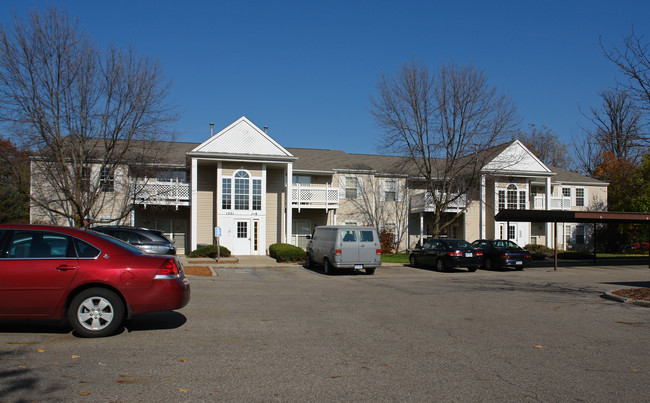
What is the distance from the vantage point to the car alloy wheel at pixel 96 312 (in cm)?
723

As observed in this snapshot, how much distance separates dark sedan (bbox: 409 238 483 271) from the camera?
72.2 ft

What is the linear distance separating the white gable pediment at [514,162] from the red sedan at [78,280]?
28803 millimetres

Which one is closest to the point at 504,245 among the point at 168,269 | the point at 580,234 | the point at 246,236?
the point at 246,236

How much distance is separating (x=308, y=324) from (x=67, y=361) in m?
4.04

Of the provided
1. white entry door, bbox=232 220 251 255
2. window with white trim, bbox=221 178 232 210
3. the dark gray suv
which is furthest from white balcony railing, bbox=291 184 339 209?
the dark gray suv

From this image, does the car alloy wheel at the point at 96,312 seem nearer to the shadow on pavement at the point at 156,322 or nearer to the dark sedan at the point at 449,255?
the shadow on pavement at the point at 156,322

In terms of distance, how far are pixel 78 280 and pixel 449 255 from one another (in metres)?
17.4

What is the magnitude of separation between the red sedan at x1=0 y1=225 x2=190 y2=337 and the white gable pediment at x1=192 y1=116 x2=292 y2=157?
21103 millimetres

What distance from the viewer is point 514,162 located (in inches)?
1363

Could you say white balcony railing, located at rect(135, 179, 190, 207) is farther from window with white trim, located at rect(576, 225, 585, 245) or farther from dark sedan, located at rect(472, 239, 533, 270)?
window with white trim, located at rect(576, 225, 585, 245)

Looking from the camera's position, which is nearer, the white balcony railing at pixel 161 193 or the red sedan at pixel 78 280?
the red sedan at pixel 78 280

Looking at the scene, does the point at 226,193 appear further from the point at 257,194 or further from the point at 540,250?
the point at 540,250

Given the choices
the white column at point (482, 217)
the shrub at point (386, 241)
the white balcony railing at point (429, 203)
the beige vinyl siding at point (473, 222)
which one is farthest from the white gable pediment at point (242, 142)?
the beige vinyl siding at point (473, 222)

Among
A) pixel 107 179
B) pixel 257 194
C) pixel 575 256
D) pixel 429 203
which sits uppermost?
pixel 107 179
